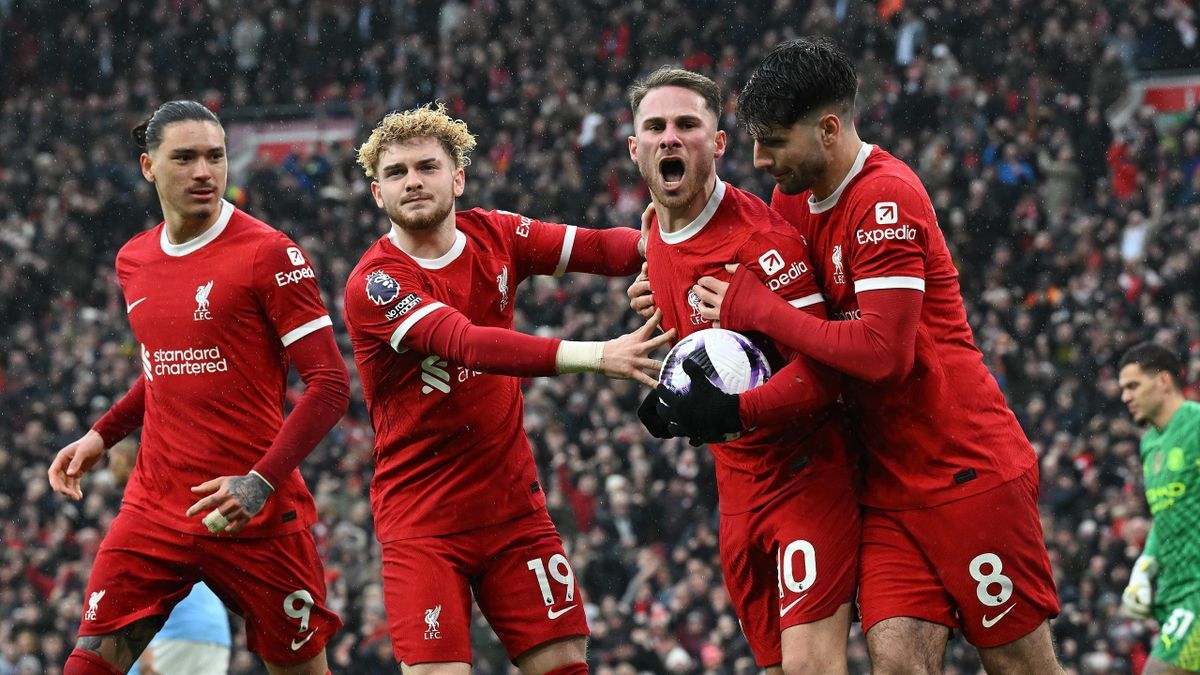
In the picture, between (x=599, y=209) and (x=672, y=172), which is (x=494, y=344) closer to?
(x=672, y=172)

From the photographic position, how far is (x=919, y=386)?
210 inches

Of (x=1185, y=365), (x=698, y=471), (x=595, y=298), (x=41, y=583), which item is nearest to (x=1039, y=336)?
(x=1185, y=365)

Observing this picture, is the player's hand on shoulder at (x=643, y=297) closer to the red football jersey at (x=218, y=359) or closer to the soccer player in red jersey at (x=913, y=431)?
the soccer player in red jersey at (x=913, y=431)

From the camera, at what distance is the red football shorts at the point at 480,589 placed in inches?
234

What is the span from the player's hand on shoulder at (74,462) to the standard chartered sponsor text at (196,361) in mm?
755

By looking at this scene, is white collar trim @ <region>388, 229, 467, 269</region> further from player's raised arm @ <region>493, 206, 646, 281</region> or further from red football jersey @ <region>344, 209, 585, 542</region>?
player's raised arm @ <region>493, 206, 646, 281</region>

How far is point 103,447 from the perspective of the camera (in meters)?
6.93

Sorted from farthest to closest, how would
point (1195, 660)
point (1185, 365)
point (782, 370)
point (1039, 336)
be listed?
point (1039, 336) < point (1185, 365) < point (1195, 660) < point (782, 370)

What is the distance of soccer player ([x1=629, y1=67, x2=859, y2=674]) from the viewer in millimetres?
5215

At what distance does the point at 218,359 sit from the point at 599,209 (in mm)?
14219

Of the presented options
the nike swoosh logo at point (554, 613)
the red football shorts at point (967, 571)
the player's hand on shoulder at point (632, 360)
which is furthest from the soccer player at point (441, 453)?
the red football shorts at point (967, 571)

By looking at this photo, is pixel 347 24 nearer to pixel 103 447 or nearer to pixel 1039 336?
pixel 1039 336

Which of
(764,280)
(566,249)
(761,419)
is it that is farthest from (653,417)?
(566,249)

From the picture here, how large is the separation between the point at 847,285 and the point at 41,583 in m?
13.1
